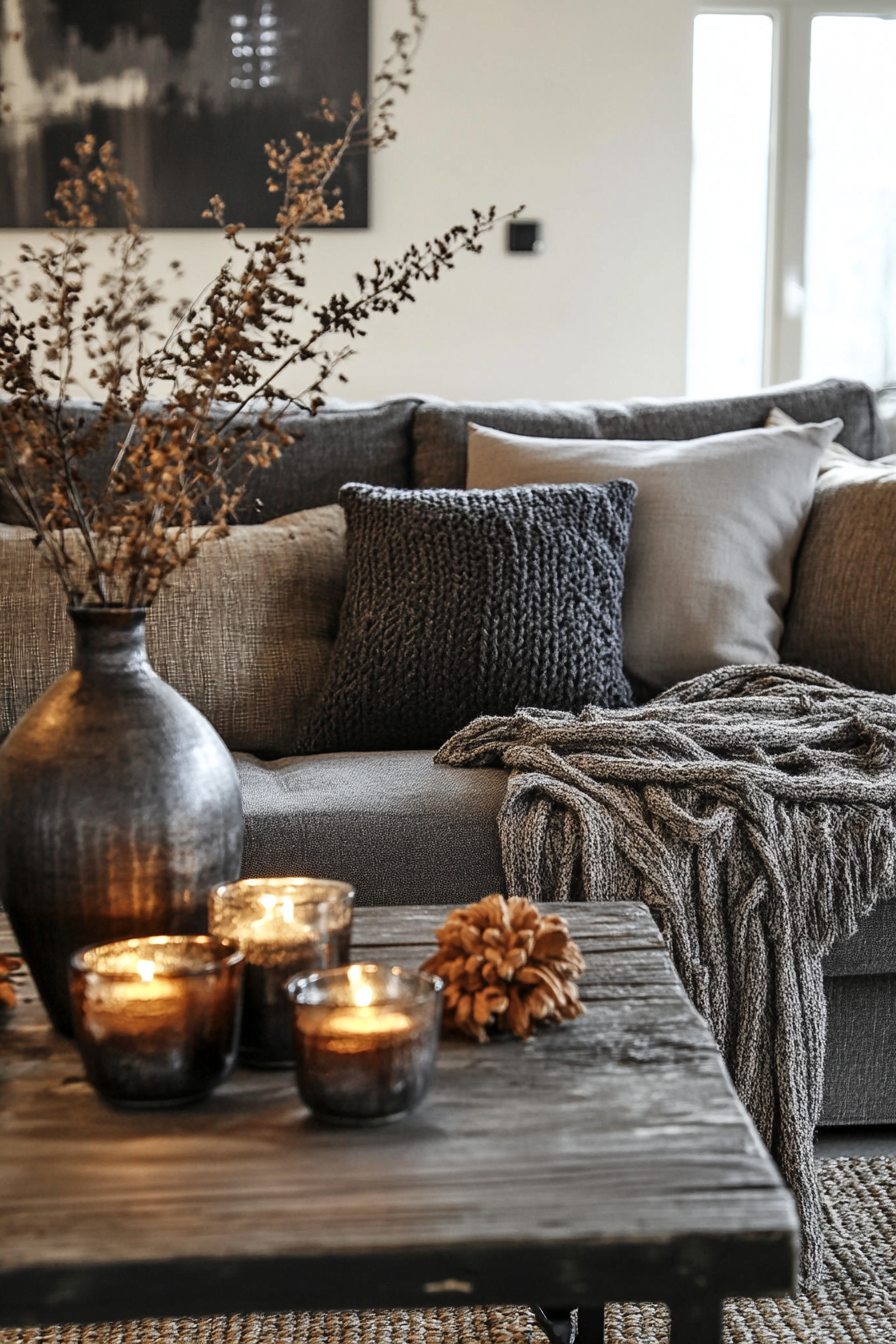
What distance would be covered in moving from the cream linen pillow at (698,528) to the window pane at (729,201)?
1784mm

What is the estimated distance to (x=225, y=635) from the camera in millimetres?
1846

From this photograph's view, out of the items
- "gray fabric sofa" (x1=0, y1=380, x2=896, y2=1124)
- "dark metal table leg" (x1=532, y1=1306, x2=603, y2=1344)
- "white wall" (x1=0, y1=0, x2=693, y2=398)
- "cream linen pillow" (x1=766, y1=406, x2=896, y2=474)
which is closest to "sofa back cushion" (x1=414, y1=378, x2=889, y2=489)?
"cream linen pillow" (x1=766, y1=406, x2=896, y2=474)

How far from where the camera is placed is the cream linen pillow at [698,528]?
6.30ft

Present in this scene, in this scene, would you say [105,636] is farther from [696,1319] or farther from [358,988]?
[696,1319]

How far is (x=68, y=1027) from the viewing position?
0.81 meters

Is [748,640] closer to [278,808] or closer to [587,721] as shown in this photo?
[587,721]

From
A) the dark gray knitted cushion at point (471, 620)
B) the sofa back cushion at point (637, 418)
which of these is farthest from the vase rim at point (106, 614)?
the sofa back cushion at point (637, 418)

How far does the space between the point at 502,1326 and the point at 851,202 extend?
3394 mm

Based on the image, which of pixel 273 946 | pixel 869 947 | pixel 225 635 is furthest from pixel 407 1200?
pixel 225 635

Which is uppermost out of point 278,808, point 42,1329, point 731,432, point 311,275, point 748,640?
point 311,275

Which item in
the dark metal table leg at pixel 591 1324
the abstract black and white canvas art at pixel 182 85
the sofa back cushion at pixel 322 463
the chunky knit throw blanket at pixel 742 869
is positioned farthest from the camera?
the abstract black and white canvas art at pixel 182 85

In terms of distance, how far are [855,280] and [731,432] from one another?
6.24ft

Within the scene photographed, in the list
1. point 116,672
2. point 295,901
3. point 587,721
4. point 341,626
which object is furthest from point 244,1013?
point 341,626

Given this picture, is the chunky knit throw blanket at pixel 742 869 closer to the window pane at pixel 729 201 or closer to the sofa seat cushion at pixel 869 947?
the sofa seat cushion at pixel 869 947
